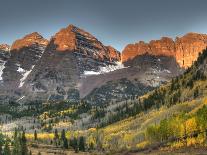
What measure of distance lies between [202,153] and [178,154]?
37.5 ft

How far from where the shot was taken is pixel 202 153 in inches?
7402

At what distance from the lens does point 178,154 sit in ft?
643
